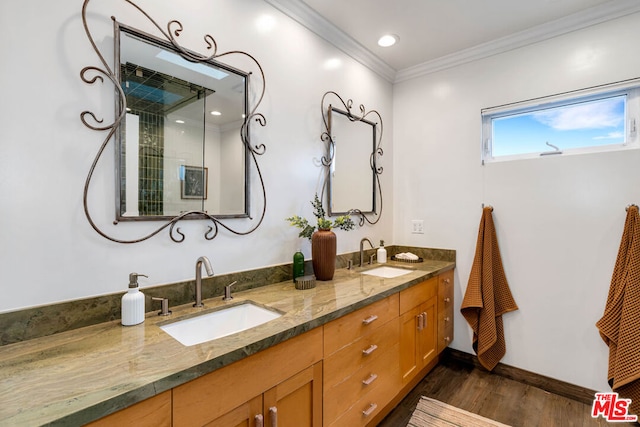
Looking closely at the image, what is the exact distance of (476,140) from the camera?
2467 millimetres

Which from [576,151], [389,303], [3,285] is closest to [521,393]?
[389,303]

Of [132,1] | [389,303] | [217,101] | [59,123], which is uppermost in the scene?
[132,1]

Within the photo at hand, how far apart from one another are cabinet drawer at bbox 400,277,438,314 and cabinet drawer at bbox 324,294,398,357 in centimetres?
10

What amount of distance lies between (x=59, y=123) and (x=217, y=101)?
2.20 ft

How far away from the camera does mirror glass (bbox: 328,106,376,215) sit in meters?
2.27

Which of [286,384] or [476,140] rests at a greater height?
[476,140]

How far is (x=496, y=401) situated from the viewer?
6.69ft

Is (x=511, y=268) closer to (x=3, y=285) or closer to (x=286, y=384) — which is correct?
(x=286, y=384)

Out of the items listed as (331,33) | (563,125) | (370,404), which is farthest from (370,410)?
(331,33)

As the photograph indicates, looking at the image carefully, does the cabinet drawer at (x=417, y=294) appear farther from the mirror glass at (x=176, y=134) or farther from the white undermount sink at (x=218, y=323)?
the mirror glass at (x=176, y=134)

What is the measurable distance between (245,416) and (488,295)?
6.60ft

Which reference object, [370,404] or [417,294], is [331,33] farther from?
[370,404]

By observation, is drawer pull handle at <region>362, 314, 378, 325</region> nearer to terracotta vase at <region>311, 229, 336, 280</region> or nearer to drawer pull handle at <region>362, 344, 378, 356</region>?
drawer pull handle at <region>362, 344, 378, 356</region>

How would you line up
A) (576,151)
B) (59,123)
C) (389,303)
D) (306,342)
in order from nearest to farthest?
(59,123) → (306,342) → (389,303) → (576,151)
